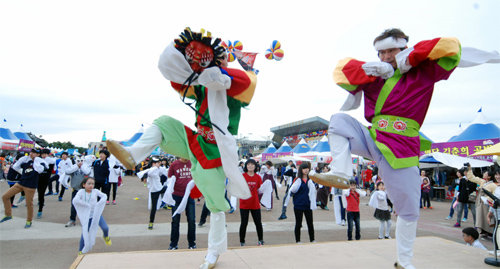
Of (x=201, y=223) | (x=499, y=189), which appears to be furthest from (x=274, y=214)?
(x=499, y=189)

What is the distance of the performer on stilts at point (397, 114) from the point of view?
2328 millimetres

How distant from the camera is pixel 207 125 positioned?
8.89 ft

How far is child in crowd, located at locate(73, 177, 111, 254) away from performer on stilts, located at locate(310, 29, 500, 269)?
346cm

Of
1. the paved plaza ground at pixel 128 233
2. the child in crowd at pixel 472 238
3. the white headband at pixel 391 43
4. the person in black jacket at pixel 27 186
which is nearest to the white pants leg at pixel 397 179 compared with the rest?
the white headband at pixel 391 43

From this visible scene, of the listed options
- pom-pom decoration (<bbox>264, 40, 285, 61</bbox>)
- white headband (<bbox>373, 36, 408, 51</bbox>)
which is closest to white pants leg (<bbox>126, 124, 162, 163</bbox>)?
white headband (<bbox>373, 36, 408, 51</bbox>)

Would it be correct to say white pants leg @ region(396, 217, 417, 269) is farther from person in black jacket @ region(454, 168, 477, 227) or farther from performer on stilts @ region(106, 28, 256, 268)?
person in black jacket @ region(454, 168, 477, 227)

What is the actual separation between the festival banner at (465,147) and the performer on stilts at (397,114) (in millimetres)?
9642

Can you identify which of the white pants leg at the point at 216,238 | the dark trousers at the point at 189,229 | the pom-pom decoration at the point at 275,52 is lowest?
the dark trousers at the point at 189,229

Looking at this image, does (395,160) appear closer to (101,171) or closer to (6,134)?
(101,171)

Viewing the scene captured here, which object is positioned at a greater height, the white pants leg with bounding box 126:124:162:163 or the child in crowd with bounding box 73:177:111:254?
the white pants leg with bounding box 126:124:162:163

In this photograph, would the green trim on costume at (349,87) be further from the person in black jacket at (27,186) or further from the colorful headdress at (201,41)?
the person in black jacket at (27,186)

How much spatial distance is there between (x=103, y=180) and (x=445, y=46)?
7586 mm

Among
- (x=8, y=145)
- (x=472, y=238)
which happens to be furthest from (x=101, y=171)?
(x=8, y=145)

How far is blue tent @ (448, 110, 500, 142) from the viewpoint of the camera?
11.9 metres
